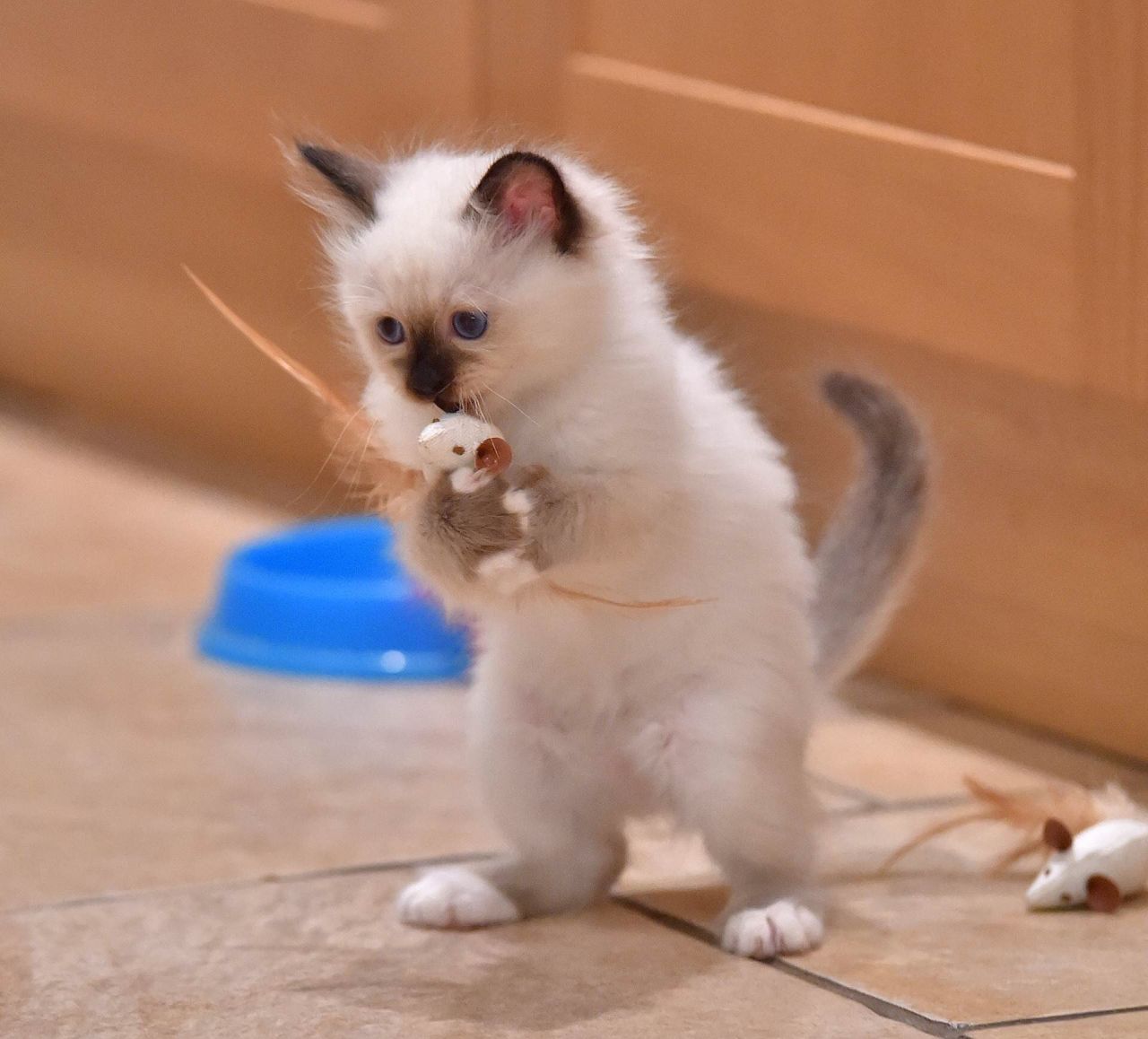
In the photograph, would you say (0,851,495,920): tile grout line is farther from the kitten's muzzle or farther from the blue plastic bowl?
the blue plastic bowl

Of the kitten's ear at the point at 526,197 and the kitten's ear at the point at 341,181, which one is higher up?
the kitten's ear at the point at 341,181

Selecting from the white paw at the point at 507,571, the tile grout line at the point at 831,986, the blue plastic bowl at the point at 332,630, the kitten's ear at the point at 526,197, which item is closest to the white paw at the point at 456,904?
the tile grout line at the point at 831,986

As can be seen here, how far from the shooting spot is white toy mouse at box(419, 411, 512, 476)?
4.81 feet

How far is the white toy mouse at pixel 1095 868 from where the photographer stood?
163 centimetres

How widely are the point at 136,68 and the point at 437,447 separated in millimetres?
1755

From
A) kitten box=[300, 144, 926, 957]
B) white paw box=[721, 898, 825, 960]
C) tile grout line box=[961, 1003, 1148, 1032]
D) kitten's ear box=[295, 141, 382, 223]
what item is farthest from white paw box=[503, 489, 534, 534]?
tile grout line box=[961, 1003, 1148, 1032]

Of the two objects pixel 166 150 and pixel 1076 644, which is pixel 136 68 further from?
pixel 1076 644

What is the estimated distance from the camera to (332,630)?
2.56 meters

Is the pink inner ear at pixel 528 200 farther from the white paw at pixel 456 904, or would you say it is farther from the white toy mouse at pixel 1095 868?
the white toy mouse at pixel 1095 868

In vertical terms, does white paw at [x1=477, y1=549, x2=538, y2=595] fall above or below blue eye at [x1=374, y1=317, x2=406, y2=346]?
below

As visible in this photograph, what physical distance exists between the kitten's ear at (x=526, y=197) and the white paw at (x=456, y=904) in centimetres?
56

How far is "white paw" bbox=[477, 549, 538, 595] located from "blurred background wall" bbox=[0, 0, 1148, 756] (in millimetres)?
423

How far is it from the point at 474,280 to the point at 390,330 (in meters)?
0.09

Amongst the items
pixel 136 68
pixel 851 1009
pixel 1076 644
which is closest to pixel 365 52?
pixel 136 68
